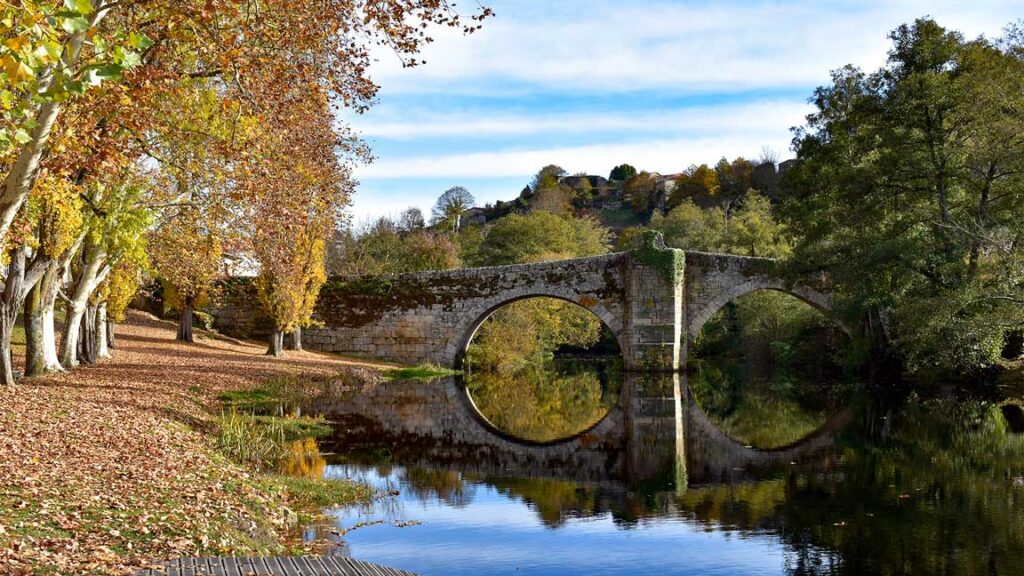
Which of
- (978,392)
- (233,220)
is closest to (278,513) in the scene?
(233,220)

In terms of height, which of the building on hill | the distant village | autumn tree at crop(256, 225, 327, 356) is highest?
the building on hill

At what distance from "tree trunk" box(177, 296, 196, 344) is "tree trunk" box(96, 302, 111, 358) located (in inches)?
188

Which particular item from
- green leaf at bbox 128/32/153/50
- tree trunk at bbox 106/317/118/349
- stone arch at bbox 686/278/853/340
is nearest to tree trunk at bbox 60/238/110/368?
tree trunk at bbox 106/317/118/349

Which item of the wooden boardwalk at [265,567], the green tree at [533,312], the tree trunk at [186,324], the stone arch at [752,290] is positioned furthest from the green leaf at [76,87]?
the green tree at [533,312]

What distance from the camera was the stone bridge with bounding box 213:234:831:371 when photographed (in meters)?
26.6

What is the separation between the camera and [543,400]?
2120cm

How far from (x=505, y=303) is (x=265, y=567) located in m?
23.0

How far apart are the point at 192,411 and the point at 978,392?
1636 centimetres

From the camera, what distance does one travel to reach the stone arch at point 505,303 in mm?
27172

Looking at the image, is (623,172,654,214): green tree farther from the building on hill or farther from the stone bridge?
the stone bridge

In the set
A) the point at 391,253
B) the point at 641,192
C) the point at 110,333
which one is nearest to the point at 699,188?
the point at 641,192

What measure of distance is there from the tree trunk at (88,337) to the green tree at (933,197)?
50.3 feet

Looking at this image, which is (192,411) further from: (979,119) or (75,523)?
(979,119)

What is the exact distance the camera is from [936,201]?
1905 centimetres
